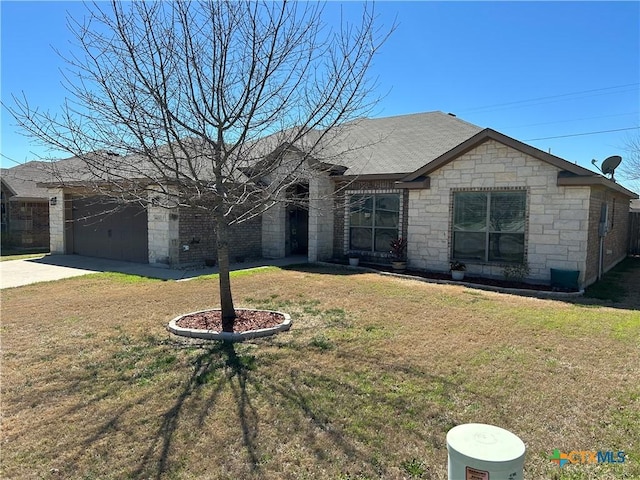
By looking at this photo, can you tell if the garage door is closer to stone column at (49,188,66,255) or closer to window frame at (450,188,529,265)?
stone column at (49,188,66,255)

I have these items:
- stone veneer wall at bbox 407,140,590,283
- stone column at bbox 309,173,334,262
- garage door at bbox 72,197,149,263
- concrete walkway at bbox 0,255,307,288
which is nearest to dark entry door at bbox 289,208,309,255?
concrete walkway at bbox 0,255,307,288

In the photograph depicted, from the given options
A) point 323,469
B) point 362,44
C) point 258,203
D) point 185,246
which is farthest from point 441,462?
point 185,246

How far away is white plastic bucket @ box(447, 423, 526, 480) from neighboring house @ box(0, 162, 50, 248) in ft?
78.2

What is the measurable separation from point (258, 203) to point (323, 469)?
4.15 m

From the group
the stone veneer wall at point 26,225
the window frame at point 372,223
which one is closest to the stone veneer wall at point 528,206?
the window frame at point 372,223

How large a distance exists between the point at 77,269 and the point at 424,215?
10.7 metres

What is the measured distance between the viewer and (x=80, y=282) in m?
11.1

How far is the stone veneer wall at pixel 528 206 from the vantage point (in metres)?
10.3

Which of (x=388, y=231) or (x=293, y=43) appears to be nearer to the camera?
(x=293, y=43)

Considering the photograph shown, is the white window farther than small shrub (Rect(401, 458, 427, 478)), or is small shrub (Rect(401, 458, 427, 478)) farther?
the white window

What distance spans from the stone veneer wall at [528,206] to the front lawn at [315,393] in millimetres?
2986

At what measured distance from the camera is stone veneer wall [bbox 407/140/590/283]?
404 inches

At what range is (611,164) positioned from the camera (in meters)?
13.4

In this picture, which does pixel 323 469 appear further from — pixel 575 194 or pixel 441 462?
pixel 575 194
